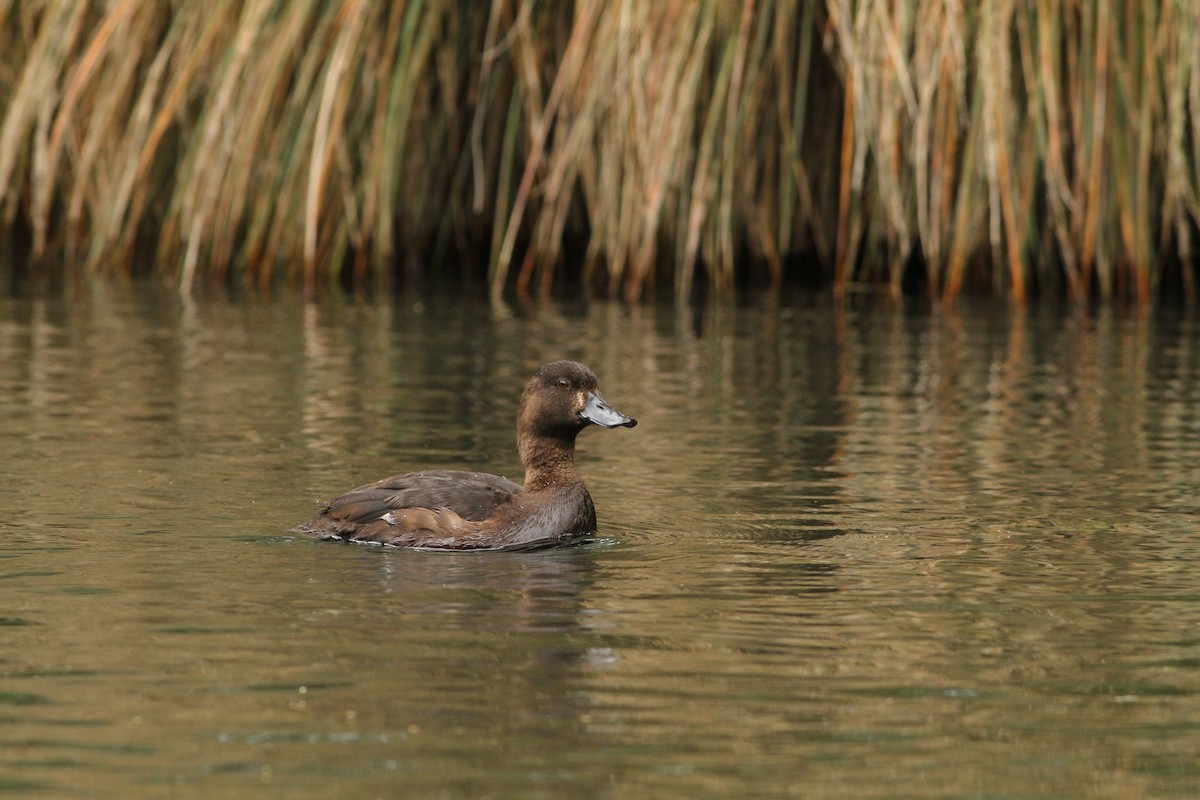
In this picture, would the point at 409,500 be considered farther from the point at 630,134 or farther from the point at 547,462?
the point at 630,134

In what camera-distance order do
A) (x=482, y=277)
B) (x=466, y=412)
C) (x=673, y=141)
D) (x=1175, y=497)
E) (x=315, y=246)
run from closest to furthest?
(x=1175, y=497) → (x=466, y=412) → (x=673, y=141) → (x=315, y=246) → (x=482, y=277)

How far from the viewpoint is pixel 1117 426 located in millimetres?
9469

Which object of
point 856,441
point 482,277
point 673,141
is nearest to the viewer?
point 856,441

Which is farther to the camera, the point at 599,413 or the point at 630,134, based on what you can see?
the point at 630,134

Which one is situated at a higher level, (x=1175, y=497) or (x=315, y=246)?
(x=315, y=246)

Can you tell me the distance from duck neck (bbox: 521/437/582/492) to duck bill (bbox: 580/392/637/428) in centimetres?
10

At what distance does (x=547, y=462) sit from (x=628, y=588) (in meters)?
1.28

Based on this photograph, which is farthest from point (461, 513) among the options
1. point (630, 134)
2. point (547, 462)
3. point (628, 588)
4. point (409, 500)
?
point (630, 134)

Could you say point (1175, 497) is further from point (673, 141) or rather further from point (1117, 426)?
point (673, 141)

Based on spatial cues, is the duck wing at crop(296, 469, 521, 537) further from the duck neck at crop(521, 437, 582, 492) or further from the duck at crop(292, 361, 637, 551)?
the duck neck at crop(521, 437, 582, 492)

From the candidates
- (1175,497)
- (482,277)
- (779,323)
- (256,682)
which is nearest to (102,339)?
(779,323)

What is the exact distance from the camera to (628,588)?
601 cm

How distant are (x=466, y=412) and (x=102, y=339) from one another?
10.9 ft

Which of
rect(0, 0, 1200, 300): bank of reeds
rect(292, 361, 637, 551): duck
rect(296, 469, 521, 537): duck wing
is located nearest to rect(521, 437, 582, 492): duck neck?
rect(292, 361, 637, 551): duck
